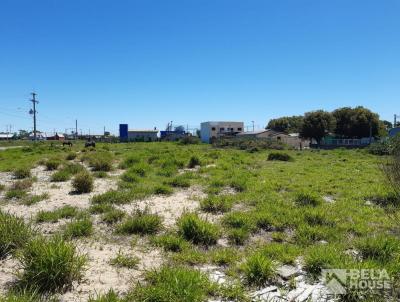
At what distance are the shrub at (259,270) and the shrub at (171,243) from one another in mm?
1334

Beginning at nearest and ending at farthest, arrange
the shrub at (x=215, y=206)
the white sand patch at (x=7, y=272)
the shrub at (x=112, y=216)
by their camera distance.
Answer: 1. the white sand patch at (x=7, y=272)
2. the shrub at (x=112, y=216)
3. the shrub at (x=215, y=206)

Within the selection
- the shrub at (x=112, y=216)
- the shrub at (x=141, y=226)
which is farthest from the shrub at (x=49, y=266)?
the shrub at (x=112, y=216)

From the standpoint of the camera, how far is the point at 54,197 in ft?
33.2

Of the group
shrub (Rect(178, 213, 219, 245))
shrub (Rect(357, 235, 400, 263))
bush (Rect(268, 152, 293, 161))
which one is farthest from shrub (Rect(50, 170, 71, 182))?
bush (Rect(268, 152, 293, 161))

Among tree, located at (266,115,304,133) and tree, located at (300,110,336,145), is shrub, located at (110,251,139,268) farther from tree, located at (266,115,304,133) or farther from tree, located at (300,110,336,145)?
tree, located at (266,115,304,133)

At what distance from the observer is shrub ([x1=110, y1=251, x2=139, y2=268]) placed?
520cm

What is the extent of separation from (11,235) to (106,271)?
1.73m

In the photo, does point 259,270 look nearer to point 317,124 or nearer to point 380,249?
point 380,249

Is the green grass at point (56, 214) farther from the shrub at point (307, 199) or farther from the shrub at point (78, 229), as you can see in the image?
the shrub at point (307, 199)

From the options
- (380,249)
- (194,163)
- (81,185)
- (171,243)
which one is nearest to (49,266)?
(171,243)

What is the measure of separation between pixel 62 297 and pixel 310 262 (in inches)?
128

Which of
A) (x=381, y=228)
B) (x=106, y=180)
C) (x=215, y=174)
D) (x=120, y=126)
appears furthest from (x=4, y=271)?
(x=120, y=126)

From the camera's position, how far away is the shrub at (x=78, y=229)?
649cm

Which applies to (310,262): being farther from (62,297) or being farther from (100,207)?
(100,207)
